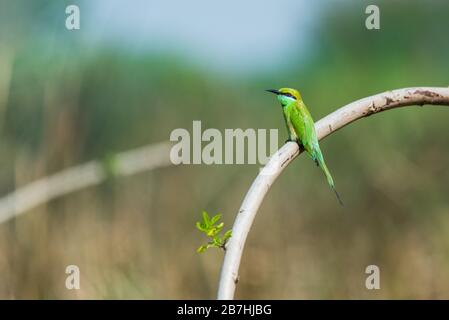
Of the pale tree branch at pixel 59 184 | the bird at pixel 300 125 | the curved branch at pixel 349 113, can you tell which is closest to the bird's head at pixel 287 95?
the bird at pixel 300 125

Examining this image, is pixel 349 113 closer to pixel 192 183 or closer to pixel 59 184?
pixel 59 184

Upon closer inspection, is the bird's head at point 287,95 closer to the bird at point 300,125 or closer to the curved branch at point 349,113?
the bird at point 300,125

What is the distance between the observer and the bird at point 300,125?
97.0 inches

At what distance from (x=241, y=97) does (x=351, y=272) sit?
3.26 meters

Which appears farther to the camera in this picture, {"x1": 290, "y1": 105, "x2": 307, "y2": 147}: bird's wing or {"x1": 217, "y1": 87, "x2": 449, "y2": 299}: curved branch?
{"x1": 290, "y1": 105, "x2": 307, "y2": 147}: bird's wing

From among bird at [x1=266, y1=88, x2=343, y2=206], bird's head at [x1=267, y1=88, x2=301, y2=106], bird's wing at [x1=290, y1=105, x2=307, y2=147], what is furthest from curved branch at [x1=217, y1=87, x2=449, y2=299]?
bird's head at [x1=267, y1=88, x2=301, y2=106]

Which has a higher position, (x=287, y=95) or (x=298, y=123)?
(x=287, y=95)

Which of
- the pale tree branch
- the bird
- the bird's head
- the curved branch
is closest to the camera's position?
the curved branch

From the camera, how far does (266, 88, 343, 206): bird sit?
2465 mm

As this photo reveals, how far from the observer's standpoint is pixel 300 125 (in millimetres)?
2723

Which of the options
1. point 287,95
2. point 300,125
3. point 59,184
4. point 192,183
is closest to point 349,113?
point 300,125

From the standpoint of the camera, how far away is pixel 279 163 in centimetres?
173

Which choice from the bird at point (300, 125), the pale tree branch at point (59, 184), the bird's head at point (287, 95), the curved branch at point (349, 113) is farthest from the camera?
the pale tree branch at point (59, 184)

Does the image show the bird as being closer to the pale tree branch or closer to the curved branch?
the curved branch
